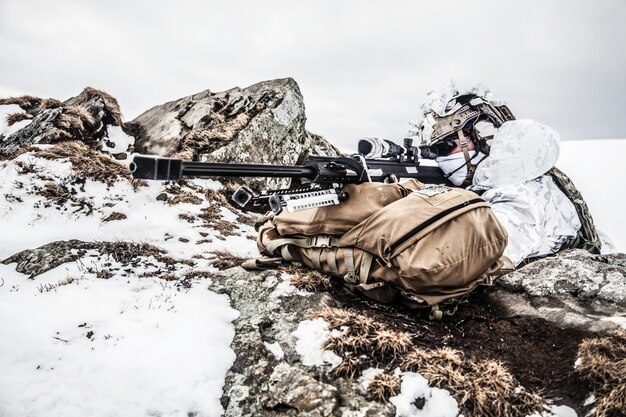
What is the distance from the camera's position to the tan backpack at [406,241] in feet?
10.8

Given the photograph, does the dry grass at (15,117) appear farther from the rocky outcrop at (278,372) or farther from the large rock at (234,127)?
the rocky outcrop at (278,372)

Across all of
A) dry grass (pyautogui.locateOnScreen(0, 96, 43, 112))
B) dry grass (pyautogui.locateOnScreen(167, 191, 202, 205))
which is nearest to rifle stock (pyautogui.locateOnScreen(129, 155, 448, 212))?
dry grass (pyautogui.locateOnScreen(167, 191, 202, 205))

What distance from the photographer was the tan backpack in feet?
10.8

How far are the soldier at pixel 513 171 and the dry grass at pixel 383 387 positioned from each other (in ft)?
9.69

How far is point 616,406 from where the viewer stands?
80.0 inches

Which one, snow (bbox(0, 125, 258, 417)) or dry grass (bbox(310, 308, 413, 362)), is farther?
dry grass (bbox(310, 308, 413, 362))

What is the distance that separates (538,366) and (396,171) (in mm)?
3053

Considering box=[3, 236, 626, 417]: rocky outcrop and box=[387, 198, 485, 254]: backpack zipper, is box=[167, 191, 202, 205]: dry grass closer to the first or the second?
box=[3, 236, 626, 417]: rocky outcrop

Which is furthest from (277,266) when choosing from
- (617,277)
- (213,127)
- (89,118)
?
(89,118)

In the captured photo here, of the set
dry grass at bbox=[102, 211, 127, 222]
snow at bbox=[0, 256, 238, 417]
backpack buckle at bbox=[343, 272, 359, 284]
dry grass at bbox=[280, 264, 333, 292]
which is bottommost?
snow at bbox=[0, 256, 238, 417]

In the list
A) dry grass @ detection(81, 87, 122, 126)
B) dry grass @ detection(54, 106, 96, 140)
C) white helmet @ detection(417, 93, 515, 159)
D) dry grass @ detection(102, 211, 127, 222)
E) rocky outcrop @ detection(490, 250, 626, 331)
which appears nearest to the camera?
rocky outcrop @ detection(490, 250, 626, 331)

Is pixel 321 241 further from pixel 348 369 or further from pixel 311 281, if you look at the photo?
pixel 348 369

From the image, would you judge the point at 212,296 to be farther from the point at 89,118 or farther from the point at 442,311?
the point at 89,118

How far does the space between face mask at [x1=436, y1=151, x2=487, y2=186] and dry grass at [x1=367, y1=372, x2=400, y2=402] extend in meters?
4.18
